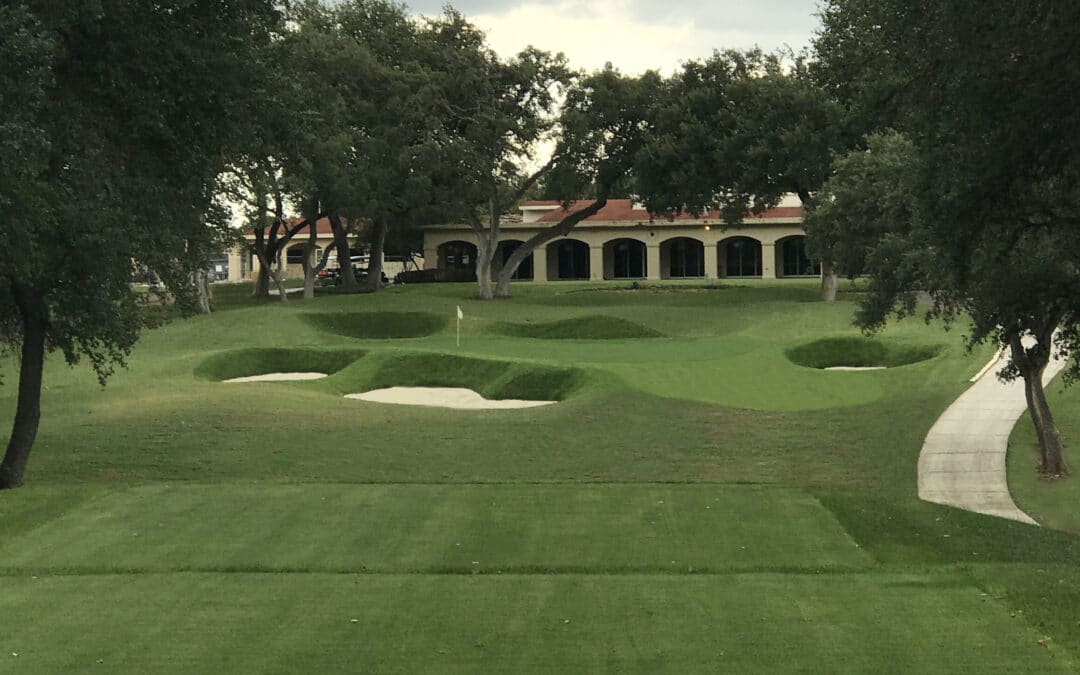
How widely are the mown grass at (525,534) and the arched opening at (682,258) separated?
48808 millimetres

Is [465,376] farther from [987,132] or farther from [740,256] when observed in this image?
[740,256]

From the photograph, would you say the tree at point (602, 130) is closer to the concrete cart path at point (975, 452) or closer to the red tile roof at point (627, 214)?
the red tile roof at point (627, 214)

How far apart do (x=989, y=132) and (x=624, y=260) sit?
2743 inches

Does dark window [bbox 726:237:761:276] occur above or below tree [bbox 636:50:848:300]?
below

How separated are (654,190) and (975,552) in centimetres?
3948

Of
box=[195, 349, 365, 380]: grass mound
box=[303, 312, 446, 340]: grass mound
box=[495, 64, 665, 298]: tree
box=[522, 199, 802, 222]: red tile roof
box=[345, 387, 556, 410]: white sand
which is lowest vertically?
box=[345, 387, 556, 410]: white sand

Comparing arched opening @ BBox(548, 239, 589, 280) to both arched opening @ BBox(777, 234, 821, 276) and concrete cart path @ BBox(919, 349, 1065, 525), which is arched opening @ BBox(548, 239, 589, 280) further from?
concrete cart path @ BBox(919, 349, 1065, 525)

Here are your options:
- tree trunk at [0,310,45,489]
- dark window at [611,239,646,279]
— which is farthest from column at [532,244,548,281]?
tree trunk at [0,310,45,489]

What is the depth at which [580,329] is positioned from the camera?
43.2 meters

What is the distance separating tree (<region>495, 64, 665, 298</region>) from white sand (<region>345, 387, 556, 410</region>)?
2217 centimetres

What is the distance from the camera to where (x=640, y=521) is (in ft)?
43.4

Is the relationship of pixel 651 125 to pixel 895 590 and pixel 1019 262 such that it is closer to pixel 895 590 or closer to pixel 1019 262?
pixel 1019 262

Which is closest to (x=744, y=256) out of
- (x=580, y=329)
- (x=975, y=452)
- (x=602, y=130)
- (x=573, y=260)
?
(x=573, y=260)

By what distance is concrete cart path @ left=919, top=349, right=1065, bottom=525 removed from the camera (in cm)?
1800
